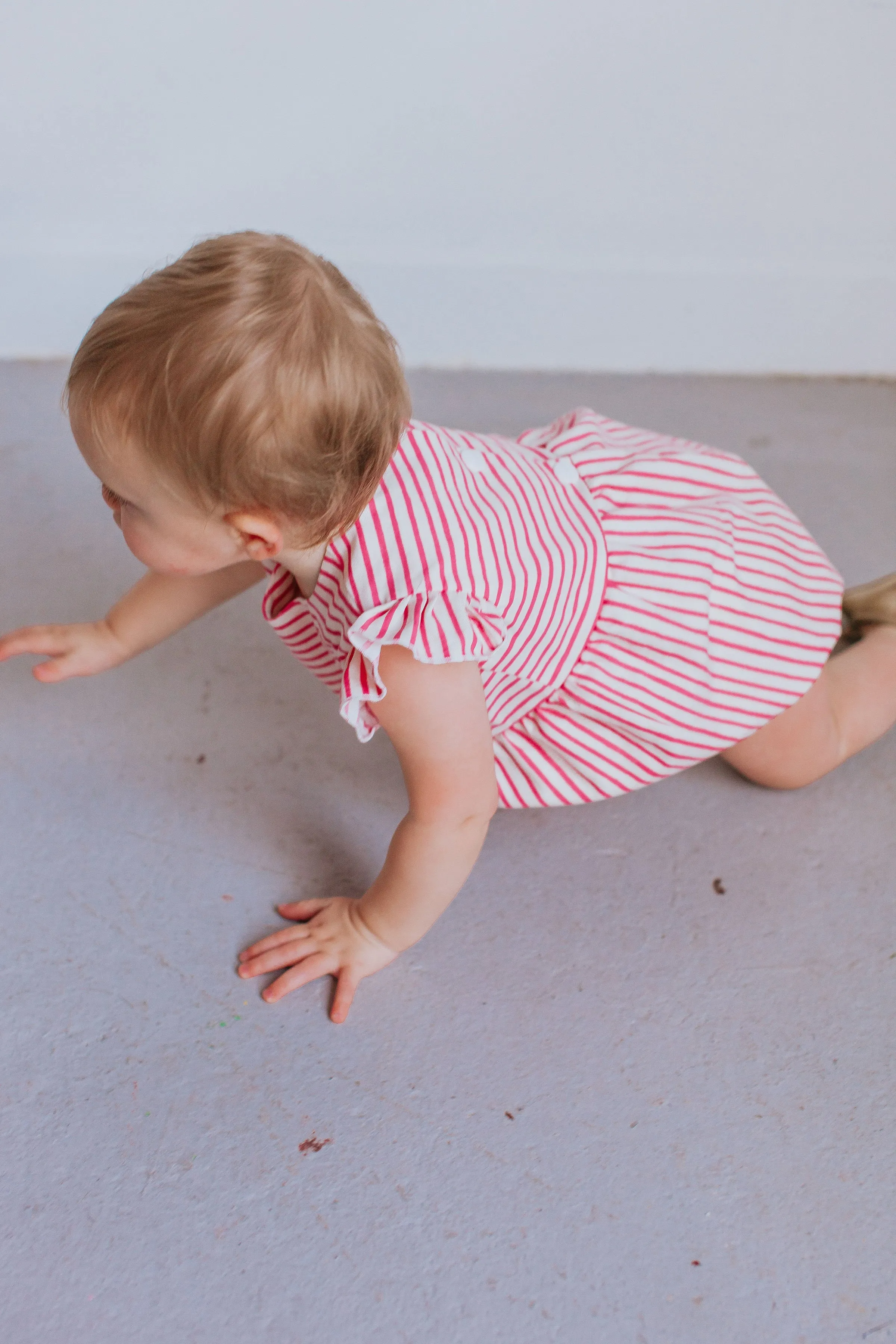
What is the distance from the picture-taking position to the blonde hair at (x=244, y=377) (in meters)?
0.53

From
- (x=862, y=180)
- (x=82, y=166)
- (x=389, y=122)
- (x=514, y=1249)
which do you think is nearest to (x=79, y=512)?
(x=82, y=166)

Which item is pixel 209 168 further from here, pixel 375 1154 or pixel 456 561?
pixel 375 1154

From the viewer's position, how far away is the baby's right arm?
827 millimetres

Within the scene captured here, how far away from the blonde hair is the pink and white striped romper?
3.3 inches

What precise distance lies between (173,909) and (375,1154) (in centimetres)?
23

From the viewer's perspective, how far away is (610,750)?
80cm

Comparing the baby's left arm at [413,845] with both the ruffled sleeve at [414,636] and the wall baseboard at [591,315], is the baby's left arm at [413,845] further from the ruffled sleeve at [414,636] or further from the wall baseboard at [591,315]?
the wall baseboard at [591,315]

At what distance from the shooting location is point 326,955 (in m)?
0.73

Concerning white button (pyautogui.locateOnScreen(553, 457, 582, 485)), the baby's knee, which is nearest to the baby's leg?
the baby's knee

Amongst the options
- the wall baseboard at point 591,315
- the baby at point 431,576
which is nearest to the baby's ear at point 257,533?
the baby at point 431,576

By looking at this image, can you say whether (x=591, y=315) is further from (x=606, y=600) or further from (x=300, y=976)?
(x=300, y=976)

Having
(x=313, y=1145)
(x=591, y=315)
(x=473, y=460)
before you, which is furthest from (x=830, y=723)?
(x=591, y=315)

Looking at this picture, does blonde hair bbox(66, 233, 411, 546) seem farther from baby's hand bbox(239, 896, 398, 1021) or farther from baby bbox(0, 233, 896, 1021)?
baby's hand bbox(239, 896, 398, 1021)

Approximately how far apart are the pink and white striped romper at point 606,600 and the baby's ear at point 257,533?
5 cm
